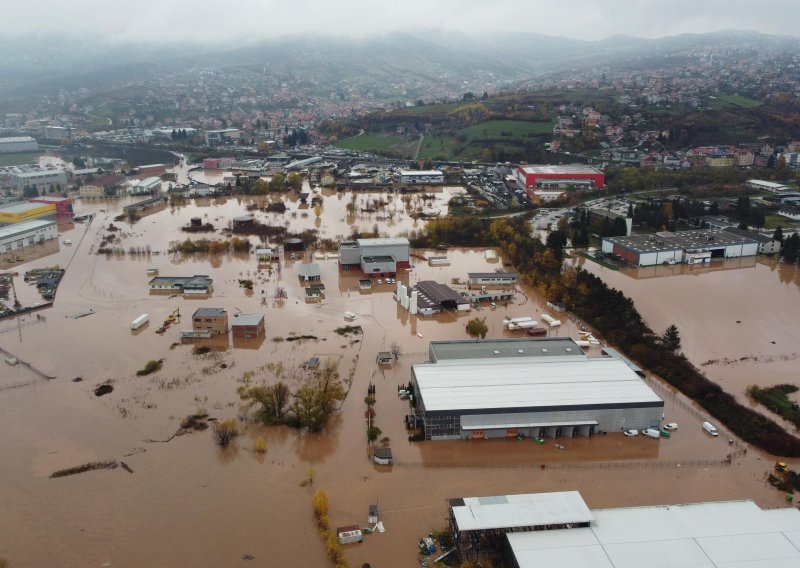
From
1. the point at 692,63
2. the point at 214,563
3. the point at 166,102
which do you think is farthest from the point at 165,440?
the point at 692,63

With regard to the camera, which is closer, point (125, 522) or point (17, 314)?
point (125, 522)

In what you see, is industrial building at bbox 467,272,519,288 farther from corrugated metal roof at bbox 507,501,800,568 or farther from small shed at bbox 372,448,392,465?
corrugated metal roof at bbox 507,501,800,568

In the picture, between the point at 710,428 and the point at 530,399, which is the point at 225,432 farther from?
the point at 710,428

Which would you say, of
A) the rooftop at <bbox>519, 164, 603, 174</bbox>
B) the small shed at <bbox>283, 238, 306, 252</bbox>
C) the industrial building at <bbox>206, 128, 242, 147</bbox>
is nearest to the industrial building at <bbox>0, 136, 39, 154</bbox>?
the industrial building at <bbox>206, 128, 242, 147</bbox>

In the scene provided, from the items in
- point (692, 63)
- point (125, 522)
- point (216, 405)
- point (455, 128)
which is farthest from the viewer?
point (692, 63)

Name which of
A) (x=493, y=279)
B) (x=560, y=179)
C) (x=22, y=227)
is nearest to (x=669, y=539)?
(x=493, y=279)

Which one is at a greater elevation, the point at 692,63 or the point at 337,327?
the point at 692,63

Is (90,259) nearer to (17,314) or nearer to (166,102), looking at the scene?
(17,314)

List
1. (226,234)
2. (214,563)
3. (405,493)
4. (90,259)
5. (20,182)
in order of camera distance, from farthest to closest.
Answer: (20,182) → (226,234) → (90,259) → (405,493) → (214,563)
